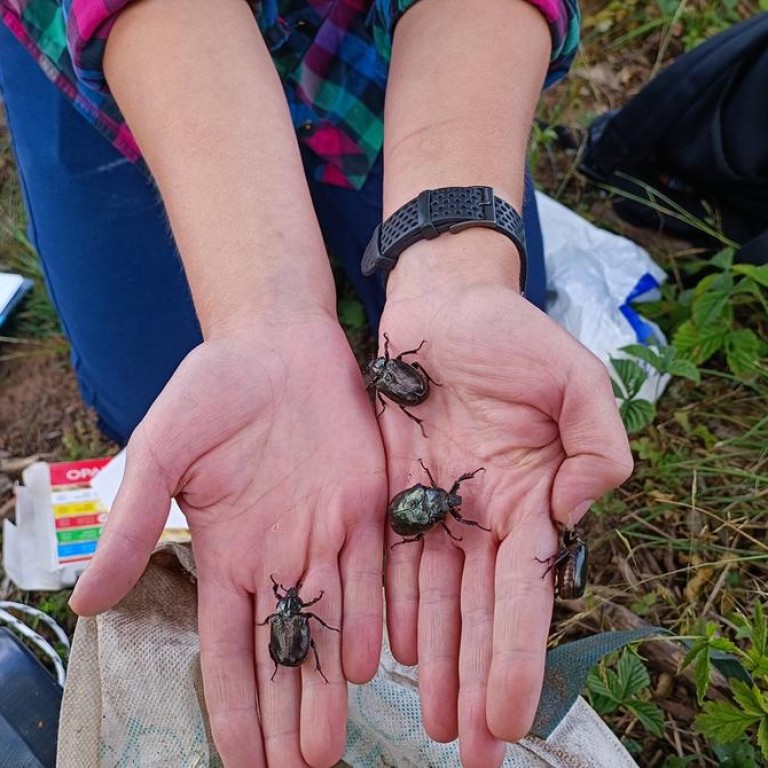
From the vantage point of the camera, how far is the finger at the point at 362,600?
329cm

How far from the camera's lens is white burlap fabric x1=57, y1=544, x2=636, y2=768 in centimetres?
341

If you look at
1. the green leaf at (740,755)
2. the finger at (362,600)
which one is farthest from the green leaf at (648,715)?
the finger at (362,600)

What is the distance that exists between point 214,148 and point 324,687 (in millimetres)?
2522

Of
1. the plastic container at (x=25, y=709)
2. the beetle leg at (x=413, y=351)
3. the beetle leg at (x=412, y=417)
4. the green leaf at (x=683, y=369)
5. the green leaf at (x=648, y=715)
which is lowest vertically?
the green leaf at (x=648, y=715)

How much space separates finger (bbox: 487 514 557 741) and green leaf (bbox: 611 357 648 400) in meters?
1.73

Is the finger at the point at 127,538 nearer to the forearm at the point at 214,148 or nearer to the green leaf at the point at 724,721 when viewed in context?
the forearm at the point at 214,148

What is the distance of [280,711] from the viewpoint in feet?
10.6

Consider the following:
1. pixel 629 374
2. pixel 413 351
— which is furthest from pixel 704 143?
pixel 413 351

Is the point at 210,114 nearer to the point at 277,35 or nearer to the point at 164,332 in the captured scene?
the point at 277,35

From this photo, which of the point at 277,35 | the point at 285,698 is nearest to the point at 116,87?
the point at 277,35

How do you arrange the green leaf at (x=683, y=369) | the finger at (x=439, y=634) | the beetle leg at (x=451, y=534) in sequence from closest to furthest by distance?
the finger at (x=439, y=634) → the beetle leg at (x=451, y=534) → the green leaf at (x=683, y=369)

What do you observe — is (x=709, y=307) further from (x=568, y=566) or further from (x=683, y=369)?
(x=568, y=566)

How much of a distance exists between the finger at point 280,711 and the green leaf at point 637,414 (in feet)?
7.76

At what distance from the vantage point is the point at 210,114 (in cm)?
413
